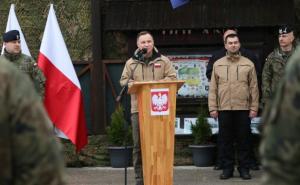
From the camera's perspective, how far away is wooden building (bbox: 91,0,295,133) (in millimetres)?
10477

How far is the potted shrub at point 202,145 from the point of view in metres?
10.4

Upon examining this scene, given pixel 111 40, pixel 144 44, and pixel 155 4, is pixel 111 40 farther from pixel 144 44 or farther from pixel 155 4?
pixel 144 44

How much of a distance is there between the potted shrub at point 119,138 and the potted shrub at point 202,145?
3.01 ft

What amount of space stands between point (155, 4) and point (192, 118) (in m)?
1.77

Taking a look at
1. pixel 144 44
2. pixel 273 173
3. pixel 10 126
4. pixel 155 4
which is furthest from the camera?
pixel 155 4

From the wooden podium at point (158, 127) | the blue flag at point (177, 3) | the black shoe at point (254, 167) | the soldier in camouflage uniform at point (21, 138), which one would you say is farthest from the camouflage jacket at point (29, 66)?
the soldier in camouflage uniform at point (21, 138)

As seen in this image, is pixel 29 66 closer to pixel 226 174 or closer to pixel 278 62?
pixel 226 174

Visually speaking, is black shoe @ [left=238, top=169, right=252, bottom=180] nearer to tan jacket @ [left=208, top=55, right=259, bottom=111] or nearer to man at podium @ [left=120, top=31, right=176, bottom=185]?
tan jacket @ [left=208, top=55, right=259, bottom=111]

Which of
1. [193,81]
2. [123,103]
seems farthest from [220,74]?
[123,103]

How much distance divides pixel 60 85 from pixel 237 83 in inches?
103

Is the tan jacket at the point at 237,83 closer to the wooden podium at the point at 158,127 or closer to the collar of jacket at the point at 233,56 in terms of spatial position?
the collar of jacket at the point at 233,56

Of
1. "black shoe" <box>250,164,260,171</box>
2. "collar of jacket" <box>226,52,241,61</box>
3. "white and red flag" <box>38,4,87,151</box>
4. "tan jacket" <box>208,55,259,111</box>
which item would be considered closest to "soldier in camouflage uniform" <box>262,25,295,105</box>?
"tan jacket" <box>208,55,259,111</box>

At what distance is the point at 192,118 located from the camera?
10.9m

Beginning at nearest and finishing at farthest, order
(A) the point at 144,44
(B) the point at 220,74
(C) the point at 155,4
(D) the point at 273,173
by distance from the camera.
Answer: (D) the point at 273,173
(A) the point at 144,44
(B) the point at 220,74
(C) the point at 155,4
